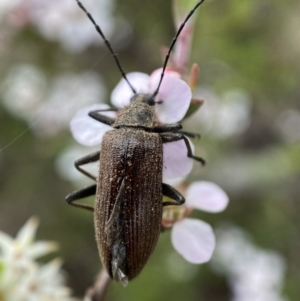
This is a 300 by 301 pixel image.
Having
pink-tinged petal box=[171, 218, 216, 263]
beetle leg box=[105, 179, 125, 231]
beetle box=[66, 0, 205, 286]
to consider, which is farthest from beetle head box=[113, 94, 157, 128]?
pink-tinged petal box=[171, 218, 216, 263]

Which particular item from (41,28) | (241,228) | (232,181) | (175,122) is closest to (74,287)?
(241,228)

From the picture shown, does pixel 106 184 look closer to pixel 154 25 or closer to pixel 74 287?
pixel 154 25

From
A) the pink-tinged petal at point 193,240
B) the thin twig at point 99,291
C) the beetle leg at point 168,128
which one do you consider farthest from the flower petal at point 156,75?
the thin twig at point 99,291

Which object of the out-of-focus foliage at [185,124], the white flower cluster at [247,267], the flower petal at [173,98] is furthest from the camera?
the white flower cluster at [247,267]

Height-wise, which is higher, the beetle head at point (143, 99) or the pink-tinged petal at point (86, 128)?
the beetle head at point (143, 99)

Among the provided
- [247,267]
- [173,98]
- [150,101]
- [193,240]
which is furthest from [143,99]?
[247,267]

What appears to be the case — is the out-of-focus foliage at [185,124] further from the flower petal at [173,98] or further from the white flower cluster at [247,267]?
the flower petal at [173,98]

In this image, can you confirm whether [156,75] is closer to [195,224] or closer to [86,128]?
[86,128]
